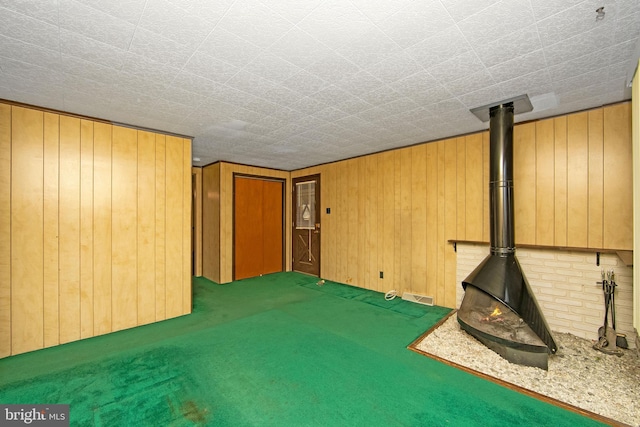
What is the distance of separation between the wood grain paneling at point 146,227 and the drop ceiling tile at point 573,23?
400cm

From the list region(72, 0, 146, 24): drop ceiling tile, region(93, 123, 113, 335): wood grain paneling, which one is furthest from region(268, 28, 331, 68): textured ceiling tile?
region(93, 123, 113, 335): wood grain paneling

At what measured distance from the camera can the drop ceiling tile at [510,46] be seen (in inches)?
67.0

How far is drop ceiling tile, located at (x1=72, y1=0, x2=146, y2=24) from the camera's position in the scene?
143 centimetres

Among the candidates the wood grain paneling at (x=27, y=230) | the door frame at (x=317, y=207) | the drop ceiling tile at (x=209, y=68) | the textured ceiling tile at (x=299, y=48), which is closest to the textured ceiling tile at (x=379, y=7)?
the textured ceiling tile at (x=299, y=48)

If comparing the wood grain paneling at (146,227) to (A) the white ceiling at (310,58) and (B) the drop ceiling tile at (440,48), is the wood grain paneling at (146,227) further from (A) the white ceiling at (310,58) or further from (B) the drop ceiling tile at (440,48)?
(B) the drop ceiling tile at (440,48)

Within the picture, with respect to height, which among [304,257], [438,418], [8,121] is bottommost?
[438,418]

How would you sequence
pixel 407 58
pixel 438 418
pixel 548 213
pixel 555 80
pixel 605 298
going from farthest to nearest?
pixel 548 213 → pixel 605 298 → pixel 555 80 → pixel 407 58 → pixel 438 418

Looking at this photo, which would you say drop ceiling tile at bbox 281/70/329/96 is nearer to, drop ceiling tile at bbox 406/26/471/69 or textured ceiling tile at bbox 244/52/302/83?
textured ceiling tile at bbox 244/52/302/83

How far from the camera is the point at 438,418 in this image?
1.82 metres

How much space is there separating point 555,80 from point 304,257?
17.0 feet

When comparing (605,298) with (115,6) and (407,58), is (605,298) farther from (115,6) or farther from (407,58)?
(115,6)

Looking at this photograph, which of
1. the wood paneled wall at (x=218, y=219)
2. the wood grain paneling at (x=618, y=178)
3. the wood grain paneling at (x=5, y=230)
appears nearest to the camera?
the wood grain paneling at (x=5, y=230)

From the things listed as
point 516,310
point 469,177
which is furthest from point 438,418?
point 469,177

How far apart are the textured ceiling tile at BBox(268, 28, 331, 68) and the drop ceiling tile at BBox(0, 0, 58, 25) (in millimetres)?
1185
